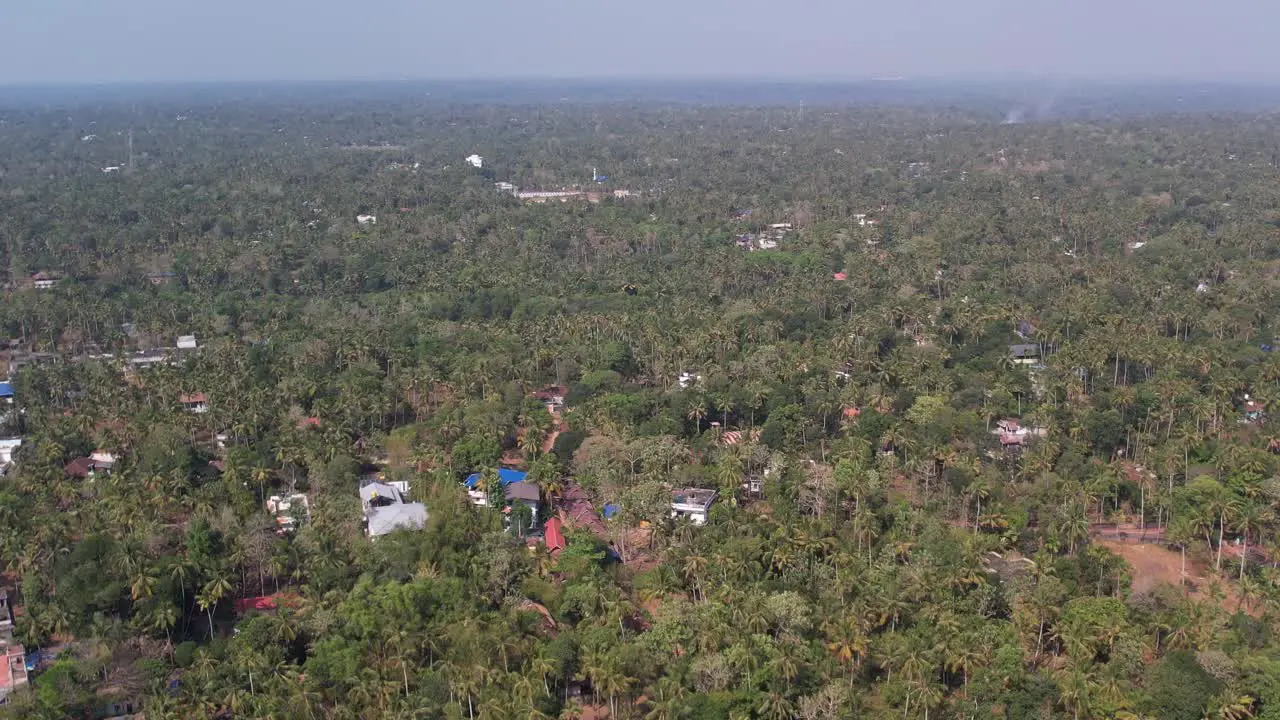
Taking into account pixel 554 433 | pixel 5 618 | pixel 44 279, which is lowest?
pixel 5 618

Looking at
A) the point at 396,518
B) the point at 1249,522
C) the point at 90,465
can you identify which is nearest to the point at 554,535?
the point at 396,518

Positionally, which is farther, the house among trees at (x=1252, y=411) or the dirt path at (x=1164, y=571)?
the house among trees at (x=1252, y=411)

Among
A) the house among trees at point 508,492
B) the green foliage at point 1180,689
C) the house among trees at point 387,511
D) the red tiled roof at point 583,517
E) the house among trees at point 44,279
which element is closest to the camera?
the green foliage at point 1180,689

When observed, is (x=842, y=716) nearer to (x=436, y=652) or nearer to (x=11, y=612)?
(x=436, y=652)

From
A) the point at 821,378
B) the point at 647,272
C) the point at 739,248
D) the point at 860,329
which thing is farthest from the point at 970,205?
the point at 821,378

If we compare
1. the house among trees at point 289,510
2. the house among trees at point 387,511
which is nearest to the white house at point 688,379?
the house among trees at point 387,511

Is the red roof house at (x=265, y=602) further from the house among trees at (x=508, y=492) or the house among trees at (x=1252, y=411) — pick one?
the house among trees at (x=1252, y=411)

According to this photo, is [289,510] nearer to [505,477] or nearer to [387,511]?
[387,511]
